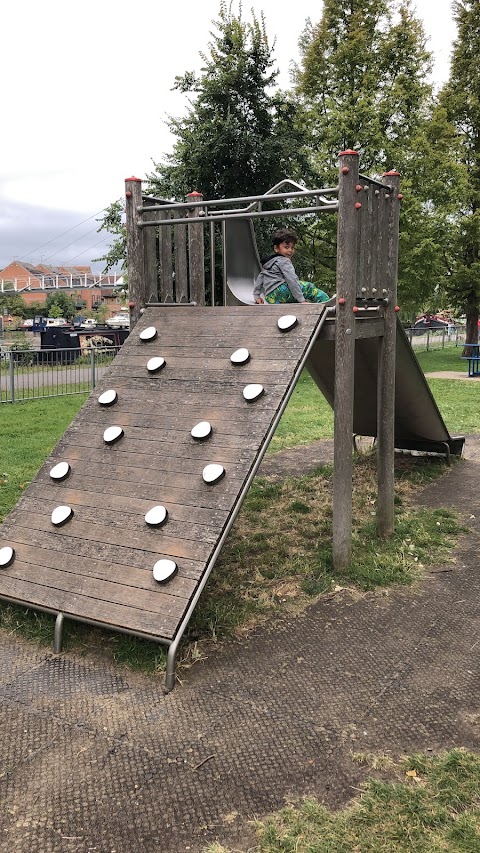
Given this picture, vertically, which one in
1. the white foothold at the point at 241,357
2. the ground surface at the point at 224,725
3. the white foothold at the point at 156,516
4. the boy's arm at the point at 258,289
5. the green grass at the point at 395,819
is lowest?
the ground surface at the point at 224,725

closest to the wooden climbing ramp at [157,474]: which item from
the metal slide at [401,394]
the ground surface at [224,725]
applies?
the ground surface at [224,725]

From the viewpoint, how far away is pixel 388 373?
18.0 feet

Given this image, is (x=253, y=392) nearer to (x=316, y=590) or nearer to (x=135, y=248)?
(x=316, y=590)

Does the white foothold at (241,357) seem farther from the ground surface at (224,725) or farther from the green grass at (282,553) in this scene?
the ground surface at (224,725)

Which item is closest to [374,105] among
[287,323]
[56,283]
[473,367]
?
[473,367]

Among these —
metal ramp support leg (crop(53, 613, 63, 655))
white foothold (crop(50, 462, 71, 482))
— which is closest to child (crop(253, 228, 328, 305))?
white foothold (crop(50, 462, 71, 482))

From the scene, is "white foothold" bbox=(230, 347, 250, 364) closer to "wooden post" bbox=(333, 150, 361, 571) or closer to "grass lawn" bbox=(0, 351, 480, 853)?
"wooden post" bbox=(333, 150, 361, 571)

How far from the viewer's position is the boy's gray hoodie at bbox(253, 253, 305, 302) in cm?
532

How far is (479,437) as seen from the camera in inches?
384

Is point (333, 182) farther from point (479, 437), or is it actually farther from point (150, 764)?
point (150, 764)

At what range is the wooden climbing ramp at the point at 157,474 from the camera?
11.9 feet

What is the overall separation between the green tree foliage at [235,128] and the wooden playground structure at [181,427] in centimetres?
1000

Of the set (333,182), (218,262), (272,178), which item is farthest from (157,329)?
(333,182)

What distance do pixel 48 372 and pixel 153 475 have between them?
1176 cm
